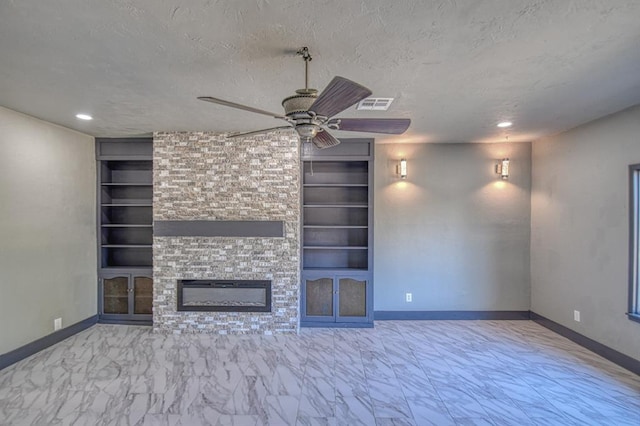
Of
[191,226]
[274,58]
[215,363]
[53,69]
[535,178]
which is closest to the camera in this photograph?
[274,58]

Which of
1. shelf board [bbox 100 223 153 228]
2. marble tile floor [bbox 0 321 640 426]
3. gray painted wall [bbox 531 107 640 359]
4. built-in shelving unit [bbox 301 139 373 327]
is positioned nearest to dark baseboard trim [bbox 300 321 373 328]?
built-in shelving unit [bbox 301 139 373 327]

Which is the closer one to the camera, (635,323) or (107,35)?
(107,35)

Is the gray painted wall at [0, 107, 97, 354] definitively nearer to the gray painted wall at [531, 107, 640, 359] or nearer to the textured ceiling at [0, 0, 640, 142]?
the textured ceiling at [0, 0, 640, 142]

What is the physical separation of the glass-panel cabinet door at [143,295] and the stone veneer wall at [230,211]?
1.44ft

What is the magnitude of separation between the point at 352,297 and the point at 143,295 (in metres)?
3.10

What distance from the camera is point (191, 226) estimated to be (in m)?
4.52

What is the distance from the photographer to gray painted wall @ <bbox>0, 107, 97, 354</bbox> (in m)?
3.55

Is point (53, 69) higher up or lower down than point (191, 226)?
higher up

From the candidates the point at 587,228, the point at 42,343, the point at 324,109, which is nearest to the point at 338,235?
the point at 587,228

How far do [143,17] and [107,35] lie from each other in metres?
0.35

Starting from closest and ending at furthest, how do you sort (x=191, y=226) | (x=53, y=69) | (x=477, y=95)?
1. (x=53, y=69)
2. (x=477, y=95)
3. (x=191, y=226)

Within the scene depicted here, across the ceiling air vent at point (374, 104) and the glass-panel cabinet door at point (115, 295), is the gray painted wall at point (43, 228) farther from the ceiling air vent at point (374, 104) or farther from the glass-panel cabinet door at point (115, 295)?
the ceiling air vent at point (374, 104)

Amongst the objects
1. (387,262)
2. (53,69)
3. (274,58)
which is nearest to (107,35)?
(53,69)

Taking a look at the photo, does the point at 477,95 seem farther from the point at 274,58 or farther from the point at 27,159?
the point at 27,159
